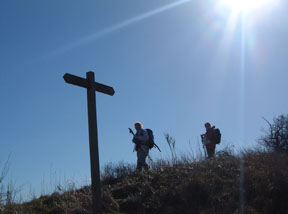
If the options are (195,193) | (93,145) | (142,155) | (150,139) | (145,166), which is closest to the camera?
(93,145)

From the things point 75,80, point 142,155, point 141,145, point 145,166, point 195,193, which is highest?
point 75,80

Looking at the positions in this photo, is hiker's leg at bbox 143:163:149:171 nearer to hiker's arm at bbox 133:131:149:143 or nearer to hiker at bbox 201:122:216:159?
hiker's arm at bbox 133:131:149:143

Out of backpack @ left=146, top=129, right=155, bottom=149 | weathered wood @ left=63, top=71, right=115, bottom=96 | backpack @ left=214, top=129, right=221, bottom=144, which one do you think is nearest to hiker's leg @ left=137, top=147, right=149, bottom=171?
backpack @ left=146, top=129, right=155, bottom=149

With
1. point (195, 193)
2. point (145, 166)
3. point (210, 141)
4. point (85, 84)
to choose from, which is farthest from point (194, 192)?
point (210, 141)

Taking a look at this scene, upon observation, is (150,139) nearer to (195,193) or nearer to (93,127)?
(195,193)

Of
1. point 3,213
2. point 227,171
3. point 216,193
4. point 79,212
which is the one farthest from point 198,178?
point 3,213

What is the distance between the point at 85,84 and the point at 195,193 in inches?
103

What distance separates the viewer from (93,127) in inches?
214

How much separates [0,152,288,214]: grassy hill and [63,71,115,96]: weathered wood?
5.97ft

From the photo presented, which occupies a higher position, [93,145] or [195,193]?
[93,145]

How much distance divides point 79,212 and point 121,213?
2.34 ft

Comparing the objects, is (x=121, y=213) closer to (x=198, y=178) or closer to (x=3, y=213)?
(x=198, y=178)

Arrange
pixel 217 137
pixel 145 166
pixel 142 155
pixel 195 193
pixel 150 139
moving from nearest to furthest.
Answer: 1. pixel 195 193
2. pixel 145 166
3. pixel 142 155
4. pixel 150 139
5. pixel 217 137

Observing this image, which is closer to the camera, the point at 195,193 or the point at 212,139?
the point at 195,193
